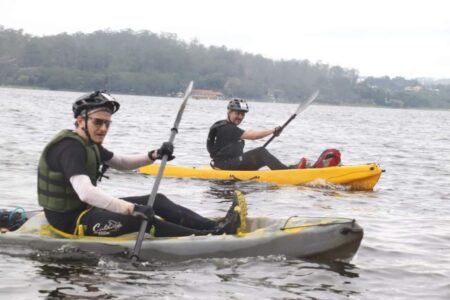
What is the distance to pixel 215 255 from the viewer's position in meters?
7.28

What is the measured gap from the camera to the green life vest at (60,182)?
23.0ft

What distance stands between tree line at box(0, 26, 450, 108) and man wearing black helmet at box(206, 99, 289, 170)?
112988 mm

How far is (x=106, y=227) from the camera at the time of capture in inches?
287

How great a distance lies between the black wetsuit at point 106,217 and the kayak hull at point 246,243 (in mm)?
115

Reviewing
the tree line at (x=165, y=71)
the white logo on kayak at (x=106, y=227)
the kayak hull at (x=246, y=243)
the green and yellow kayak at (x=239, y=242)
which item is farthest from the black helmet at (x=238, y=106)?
the tree line at (x=165, y=71)

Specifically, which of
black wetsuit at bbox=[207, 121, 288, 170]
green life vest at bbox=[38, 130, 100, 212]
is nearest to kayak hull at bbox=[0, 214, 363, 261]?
green life vest at bbox=[38, 130, 100, 212]

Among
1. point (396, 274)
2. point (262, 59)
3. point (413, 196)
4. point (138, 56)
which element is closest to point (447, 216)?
point (413, 196)

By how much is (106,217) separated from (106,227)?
0.11 metres

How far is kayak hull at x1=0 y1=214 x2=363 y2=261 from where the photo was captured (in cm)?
725

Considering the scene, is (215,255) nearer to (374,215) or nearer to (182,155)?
(374,215)

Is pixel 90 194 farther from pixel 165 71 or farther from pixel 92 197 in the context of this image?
pixel 165 71

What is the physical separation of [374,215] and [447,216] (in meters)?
1.28

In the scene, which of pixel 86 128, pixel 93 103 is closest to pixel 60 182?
pixel 86 128

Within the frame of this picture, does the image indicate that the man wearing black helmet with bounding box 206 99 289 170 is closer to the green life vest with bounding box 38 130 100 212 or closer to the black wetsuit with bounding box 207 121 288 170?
the black wetsuit with bounding box 207 121 288 170
